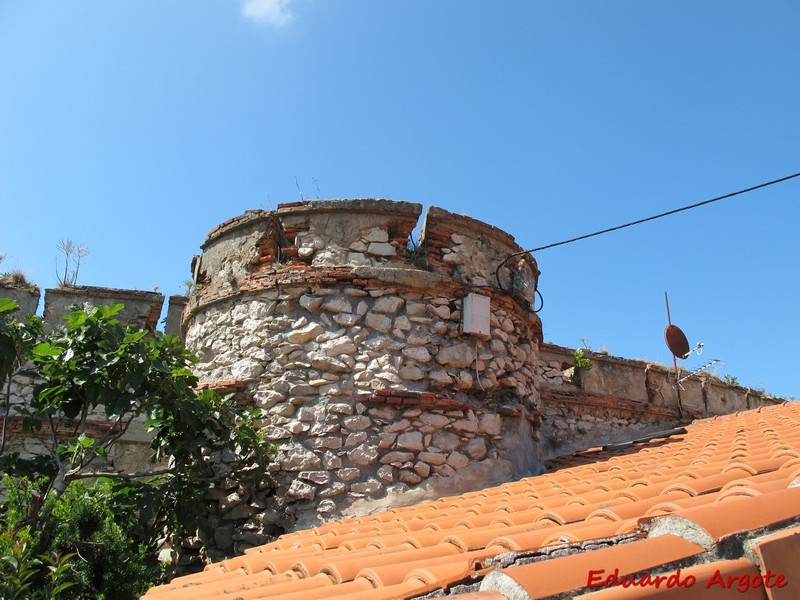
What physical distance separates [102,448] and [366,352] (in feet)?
6.99

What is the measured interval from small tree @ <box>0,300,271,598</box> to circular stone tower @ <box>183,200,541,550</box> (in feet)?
1.24

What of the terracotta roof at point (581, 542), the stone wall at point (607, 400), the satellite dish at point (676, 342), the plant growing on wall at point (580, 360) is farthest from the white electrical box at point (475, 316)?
the satellite dish at point (676, 342)

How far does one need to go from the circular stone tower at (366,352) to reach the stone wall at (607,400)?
7.08 feet

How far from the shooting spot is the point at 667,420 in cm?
1004

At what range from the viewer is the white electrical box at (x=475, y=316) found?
229 inches

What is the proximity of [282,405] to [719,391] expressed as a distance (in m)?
8.44

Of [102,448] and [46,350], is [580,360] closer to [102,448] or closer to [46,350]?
[102,448]

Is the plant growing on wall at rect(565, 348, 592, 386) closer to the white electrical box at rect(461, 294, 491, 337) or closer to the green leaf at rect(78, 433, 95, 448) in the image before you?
the white electrical box at rect(461, 294, 491, 337)

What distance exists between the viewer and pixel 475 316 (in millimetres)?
5863

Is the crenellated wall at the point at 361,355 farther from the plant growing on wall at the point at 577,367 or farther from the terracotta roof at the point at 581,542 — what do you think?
the plant growing on wall at the point at 577,367

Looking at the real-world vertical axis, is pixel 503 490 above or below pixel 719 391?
below

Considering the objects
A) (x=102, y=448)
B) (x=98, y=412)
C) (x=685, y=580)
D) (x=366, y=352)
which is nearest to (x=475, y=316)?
(x=366, y=352)

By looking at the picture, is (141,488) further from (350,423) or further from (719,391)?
(719,391)

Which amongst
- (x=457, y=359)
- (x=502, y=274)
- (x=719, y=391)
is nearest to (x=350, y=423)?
(x=457, y=359)
